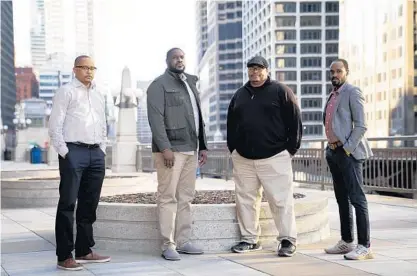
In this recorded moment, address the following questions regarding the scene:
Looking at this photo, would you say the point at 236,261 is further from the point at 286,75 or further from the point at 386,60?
the point at 286,75

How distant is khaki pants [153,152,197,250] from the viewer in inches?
240

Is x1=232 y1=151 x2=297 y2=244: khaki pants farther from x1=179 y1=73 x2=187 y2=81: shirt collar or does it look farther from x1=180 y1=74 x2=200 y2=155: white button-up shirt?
x1=179 y1=73 x2=187 y2=81: shirt collar

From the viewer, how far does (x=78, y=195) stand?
5992 mm

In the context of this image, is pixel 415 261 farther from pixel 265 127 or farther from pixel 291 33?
pixel 291 33

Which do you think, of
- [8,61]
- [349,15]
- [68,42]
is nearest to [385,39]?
[349,15]

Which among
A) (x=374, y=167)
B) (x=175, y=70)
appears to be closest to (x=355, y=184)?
(x=175, y=70)

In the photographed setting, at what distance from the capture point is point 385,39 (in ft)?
258

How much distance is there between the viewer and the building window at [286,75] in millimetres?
122125

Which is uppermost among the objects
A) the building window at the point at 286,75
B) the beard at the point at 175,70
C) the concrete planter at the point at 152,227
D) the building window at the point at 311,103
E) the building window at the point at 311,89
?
the building window at the point at 286,75

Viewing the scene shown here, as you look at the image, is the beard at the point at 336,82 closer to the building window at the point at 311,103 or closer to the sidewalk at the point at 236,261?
the sidewalk at the point at 236,261

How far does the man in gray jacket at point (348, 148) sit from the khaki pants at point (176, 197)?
1472mm

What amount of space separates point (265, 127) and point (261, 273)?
1.59 metres

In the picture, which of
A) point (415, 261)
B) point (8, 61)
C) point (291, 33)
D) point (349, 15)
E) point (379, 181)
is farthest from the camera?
point (8, 61)

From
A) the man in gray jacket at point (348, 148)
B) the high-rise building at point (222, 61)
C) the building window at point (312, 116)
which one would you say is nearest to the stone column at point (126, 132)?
the man in gray jacket at point (348, 148)
